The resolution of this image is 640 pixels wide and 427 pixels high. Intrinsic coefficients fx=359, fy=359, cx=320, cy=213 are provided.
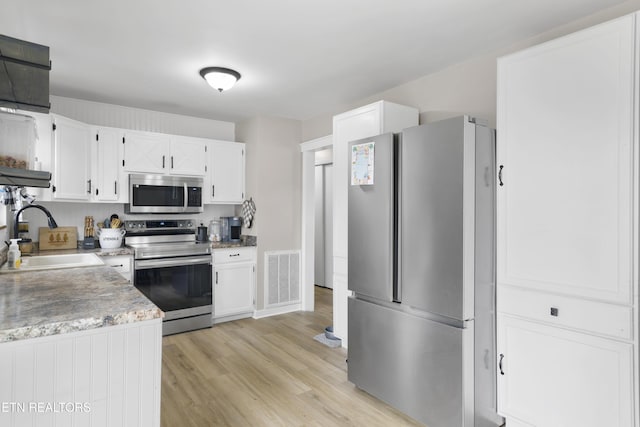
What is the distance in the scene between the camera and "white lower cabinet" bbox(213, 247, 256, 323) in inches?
164

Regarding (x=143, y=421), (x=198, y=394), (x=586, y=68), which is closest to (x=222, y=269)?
(x=198, y=394)

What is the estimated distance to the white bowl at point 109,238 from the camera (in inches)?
145

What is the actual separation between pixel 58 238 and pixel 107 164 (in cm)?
90

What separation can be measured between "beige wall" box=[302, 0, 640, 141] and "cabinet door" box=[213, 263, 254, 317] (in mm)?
2560

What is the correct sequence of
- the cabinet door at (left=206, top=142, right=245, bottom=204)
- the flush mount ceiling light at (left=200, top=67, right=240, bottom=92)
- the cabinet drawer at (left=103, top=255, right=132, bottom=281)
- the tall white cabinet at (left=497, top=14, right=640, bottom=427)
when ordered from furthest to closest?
the cabinet door at (left=206, top=142, right=245, bottom=204) → the cabinet drawer at (left=103, top=255, right=132, bottom=281) → the flush mount ceiling light at (left=200, top=67, right=240, bottom=92) → the tall white cabinet at (left=497, top=14, right=640, bottom=427)

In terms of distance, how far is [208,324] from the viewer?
404 centimetres

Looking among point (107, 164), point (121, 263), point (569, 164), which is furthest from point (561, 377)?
point (107, 164)

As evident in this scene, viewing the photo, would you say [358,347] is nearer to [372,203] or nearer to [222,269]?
[372,203]

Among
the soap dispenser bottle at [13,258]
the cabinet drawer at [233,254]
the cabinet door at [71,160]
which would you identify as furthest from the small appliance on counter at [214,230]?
the soap dispenser bottle at [13,258]

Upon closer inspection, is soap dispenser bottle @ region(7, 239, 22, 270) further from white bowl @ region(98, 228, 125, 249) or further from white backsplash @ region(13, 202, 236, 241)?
white backsplash @ region(13, 202, 236, 241)

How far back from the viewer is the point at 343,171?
336 centimetres

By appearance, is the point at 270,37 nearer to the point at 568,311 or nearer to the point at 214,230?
the point at 568,311

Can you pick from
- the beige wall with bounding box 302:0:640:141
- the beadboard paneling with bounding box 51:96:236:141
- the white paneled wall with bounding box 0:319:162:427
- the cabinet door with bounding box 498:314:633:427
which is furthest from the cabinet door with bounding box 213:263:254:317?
the cabinet door with bounding box 498:314:633:427

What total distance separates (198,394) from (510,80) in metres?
2.91
